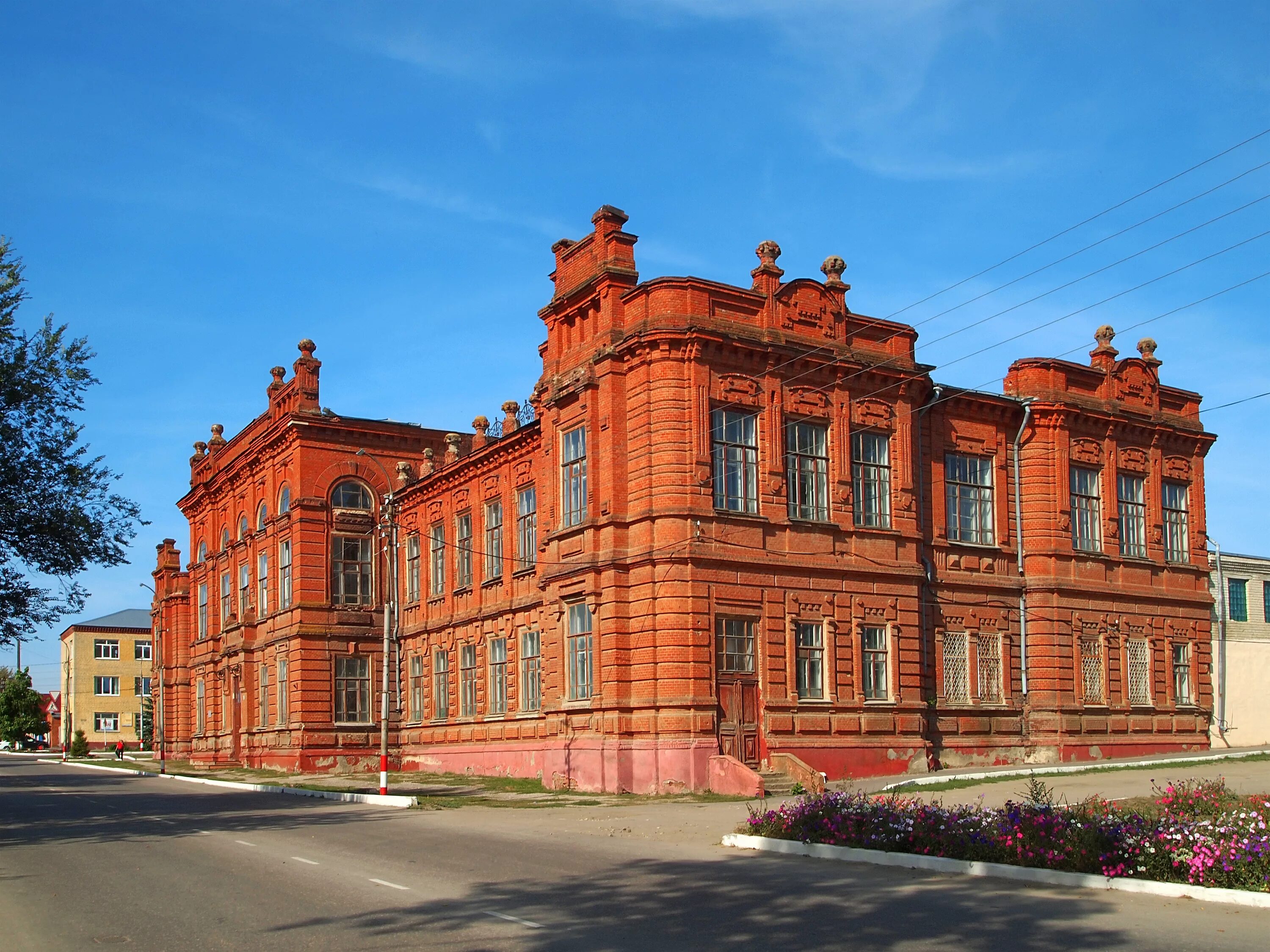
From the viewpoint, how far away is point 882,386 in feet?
107

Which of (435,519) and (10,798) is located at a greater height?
(435,519)

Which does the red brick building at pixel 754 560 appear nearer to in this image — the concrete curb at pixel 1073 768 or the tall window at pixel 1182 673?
the tall window at pixel 1182 673

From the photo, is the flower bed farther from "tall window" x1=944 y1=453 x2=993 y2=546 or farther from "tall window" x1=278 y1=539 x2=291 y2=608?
"tall window" x1=278 y1=539 x2=291 y2=608

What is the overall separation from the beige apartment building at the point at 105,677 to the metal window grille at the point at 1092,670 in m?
93.3

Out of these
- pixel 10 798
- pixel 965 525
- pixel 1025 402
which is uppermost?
pixel 1025 402

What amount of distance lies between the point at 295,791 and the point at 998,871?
79.8 ft

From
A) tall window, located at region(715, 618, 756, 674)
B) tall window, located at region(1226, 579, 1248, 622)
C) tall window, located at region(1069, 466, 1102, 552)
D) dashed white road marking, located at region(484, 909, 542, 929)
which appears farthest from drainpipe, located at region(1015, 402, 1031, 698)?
dashed white road marking, located at region(484, 909, 542, 929)

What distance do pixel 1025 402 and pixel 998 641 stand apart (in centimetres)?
650

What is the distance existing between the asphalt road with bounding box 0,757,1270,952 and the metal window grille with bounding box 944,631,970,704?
14.1 meters

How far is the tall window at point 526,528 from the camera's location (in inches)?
1481

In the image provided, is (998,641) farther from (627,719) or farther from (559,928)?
(559,928)

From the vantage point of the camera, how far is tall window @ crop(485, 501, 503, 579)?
39.7 metres

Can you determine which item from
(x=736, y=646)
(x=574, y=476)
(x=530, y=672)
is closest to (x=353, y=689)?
(x=530, y=672)

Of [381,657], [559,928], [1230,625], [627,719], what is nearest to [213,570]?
[381,657]
